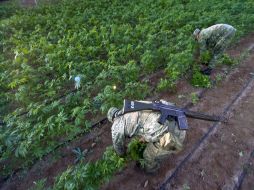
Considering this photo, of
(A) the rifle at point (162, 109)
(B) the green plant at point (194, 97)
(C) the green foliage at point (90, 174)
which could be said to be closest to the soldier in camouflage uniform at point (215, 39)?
(B) the green plant at point (194, 97)

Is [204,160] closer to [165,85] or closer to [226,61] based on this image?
[165,85]

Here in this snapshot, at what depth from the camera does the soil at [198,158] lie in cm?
473

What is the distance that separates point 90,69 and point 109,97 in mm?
1488

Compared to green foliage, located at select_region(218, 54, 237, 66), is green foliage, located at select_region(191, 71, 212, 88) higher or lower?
higher

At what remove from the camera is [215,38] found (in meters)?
7.19

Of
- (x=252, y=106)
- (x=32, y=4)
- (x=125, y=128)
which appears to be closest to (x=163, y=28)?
(x=252, y=106)

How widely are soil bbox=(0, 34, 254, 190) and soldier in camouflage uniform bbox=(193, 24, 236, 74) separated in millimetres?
1359

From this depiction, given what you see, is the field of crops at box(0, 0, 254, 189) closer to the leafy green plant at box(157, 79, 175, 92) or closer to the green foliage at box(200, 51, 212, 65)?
the leafy green plant at box(157, 79, 175, 92)

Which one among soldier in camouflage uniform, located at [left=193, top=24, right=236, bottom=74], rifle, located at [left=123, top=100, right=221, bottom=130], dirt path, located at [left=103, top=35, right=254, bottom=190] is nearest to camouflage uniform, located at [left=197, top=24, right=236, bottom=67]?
soldier in camouflage uniform, located at [left=193, top=24, right=236, bottom=74]

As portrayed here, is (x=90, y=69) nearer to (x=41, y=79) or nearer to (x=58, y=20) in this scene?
(x=41, y=79)

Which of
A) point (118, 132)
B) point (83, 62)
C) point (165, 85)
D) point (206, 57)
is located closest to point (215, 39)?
point (206, 57)

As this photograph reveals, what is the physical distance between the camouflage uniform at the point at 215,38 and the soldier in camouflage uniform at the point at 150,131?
3.86 meters

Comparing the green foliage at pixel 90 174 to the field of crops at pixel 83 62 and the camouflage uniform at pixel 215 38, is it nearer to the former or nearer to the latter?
the field of crops at pixel 83 62

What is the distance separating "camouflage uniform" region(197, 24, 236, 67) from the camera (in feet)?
23.2
